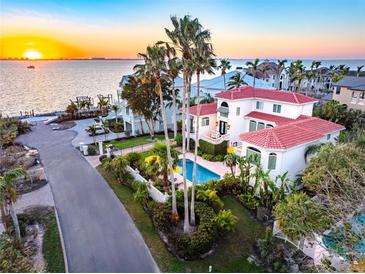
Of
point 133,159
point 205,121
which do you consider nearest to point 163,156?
point 133,159

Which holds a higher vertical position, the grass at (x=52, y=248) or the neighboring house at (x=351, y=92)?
the neighboring house at (x=351, y=92)

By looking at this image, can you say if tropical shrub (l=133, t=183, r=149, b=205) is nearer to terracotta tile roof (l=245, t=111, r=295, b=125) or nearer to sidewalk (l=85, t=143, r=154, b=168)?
sidewalk (l=85, t=143, r=154, b=168)

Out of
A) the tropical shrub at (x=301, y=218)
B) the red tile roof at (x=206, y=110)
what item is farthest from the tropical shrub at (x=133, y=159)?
the tropical shrub at (x=301, y=218)

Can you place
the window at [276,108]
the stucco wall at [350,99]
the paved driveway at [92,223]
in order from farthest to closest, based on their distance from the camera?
the stucco wall at [350,99] → the window at [276,108] → the paved driveway at [92,223]

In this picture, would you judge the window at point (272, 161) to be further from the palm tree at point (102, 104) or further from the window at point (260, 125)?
the palm tree at point (102, 104)

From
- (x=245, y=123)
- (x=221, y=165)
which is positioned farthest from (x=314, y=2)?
(x=221, y=165)

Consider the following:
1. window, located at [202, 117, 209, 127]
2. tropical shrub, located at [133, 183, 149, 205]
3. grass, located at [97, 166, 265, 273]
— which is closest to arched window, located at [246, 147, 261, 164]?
grass, located at [97, 166, 265, 273]
